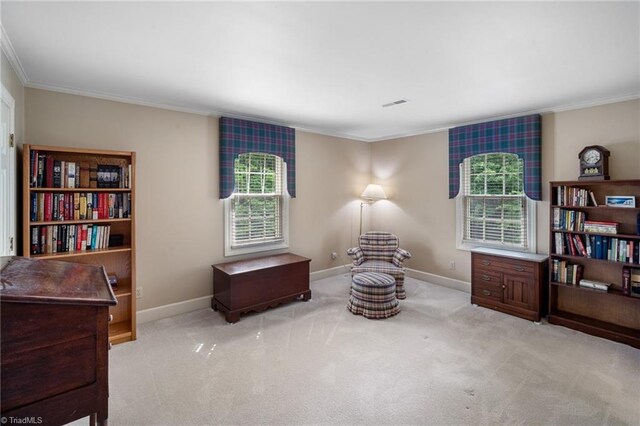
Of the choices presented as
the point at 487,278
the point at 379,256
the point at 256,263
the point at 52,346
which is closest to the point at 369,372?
the point at 256,263

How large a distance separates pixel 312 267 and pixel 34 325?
161 inches

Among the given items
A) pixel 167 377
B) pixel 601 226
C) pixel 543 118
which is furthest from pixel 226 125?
pixel 601 226

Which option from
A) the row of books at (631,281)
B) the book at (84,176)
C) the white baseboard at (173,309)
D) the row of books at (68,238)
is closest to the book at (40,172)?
the book at (84,176)

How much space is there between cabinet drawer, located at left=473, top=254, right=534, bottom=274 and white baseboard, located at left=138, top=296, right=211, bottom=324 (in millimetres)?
3446

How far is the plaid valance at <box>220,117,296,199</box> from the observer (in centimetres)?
386

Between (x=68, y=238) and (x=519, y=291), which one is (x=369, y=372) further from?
(x=68, y=238)

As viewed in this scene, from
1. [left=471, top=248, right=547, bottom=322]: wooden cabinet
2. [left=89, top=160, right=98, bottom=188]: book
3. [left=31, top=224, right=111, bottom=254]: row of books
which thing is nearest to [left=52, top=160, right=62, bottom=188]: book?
[left=89, top=160, right=98, bottom=188]: book

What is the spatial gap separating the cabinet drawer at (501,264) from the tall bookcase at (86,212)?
395 cm

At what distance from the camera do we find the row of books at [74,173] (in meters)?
2.63

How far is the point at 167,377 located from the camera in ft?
7.87

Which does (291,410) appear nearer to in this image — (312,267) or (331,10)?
(331,10)

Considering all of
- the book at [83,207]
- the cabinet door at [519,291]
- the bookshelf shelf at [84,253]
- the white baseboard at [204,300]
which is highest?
the book at [83,207]

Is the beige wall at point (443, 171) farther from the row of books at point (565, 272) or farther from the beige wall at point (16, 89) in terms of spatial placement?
the beige wall at point (16, 89)

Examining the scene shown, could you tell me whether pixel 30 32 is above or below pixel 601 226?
above
